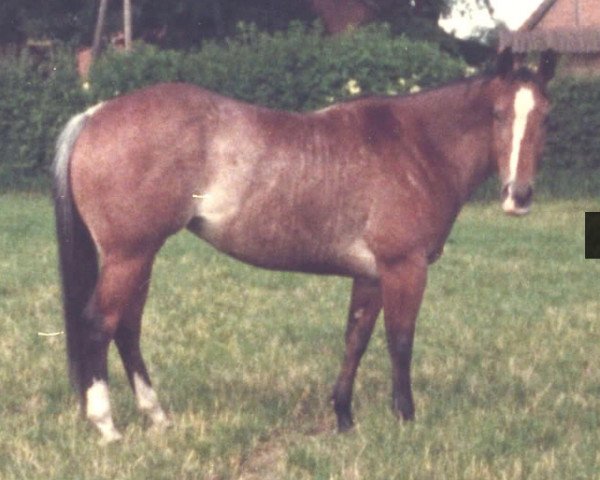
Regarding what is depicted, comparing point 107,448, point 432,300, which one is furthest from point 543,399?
point 432,300

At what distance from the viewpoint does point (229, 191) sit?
7.03 meters

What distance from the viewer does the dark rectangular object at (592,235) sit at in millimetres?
15281

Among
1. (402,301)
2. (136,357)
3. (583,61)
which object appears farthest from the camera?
(583,61)

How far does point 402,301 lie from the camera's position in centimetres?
721

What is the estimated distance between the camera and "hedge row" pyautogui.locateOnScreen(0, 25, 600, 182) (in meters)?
22.6

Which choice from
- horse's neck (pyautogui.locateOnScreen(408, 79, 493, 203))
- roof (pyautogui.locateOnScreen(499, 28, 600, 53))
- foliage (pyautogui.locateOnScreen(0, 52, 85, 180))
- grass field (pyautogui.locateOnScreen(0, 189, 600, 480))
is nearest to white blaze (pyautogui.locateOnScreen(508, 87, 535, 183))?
horse's neck (pyautogui.locateOnScreen(408, 79, 493, 203))

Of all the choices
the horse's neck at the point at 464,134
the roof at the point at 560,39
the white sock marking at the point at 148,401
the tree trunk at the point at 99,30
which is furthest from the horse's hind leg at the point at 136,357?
the roof at the point at 560,39

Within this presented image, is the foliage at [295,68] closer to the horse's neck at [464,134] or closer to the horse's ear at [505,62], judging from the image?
the horse's neck at [464,134]

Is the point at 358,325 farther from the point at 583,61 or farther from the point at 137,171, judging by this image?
the point at 583,61

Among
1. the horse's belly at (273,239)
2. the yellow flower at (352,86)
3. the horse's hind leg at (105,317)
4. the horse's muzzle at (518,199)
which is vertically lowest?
the yellow flower at (352,86)

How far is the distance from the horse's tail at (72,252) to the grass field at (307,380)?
43 cm

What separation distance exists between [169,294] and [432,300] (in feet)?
7.19

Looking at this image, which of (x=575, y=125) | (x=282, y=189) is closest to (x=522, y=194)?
(x=282, y=189)

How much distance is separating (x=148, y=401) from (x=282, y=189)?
1303 millimetres
